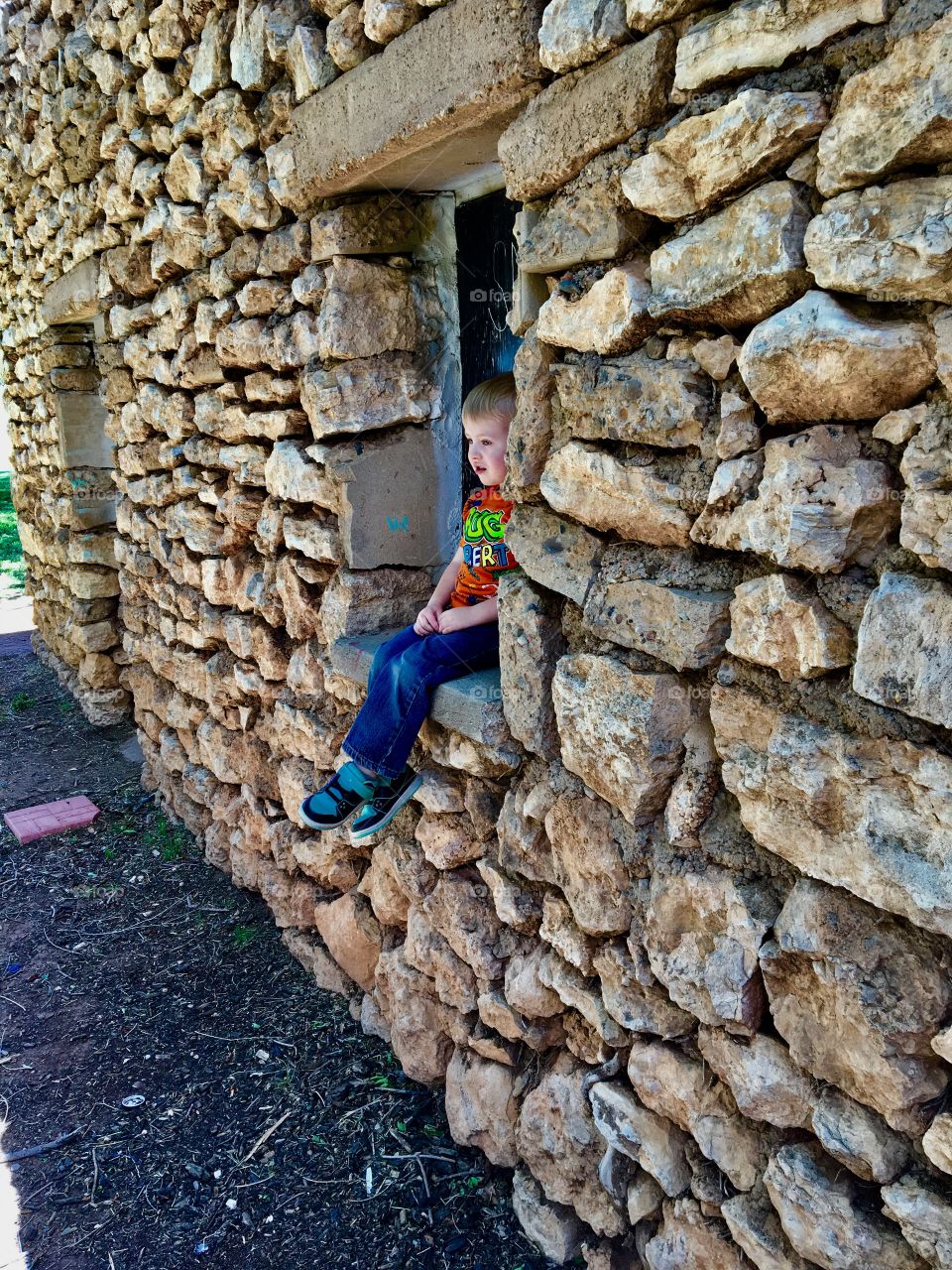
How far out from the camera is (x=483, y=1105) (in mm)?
2197

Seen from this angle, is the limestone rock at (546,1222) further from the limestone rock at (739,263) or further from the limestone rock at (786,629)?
the limestone rock at (739,263)

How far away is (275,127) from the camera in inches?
97.3

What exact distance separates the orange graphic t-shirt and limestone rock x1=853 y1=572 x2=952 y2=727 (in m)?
1.11

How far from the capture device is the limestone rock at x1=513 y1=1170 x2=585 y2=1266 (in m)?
1.96

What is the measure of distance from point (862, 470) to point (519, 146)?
3.03 feet

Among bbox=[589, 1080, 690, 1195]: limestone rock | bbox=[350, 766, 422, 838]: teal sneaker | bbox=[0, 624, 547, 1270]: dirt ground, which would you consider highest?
bbox=[350, 766, 422, 838]: teal sneaker

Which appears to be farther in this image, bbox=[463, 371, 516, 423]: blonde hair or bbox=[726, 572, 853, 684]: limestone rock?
bbox=[463, 371, 516, 423]: blonde hair

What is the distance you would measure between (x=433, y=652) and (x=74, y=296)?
121 inches

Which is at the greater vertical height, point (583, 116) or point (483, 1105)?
point (583, 116)

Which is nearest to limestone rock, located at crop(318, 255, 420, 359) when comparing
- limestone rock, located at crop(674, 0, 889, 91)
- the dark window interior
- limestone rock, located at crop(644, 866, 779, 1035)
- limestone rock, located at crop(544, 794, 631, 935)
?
the dark window interior

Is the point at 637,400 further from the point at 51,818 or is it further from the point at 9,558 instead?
the point at 9,558

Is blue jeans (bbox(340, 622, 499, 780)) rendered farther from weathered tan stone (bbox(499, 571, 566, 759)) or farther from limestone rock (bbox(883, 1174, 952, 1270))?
limestone rock (bbox(883, 1174, 952, 1270))

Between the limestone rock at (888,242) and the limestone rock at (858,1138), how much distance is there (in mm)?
1084

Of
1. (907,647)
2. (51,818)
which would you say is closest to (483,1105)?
(907,647)
